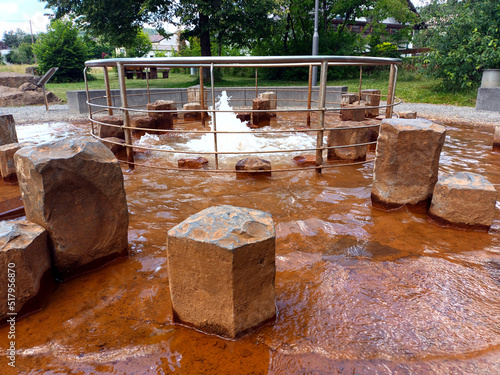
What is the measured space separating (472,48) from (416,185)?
12.4 metres

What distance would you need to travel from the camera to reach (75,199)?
2705 millimetres

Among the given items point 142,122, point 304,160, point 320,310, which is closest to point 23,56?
point 142,122

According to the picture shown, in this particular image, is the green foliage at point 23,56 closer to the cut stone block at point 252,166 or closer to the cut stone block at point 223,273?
the cut stone block at point 252,166

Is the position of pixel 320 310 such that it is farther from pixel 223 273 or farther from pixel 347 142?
pixel 347 142

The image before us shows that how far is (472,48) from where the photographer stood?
13.3 m

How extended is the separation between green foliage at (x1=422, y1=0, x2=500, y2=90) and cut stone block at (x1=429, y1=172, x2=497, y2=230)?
36.6ft

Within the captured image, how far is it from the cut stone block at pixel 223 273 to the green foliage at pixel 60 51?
72.4 ft

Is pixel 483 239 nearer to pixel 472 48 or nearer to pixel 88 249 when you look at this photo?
pixel 88 249

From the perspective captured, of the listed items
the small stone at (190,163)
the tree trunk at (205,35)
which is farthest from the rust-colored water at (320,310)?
the tree trunk at (205,35)

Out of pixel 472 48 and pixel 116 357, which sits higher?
pixel 472 48

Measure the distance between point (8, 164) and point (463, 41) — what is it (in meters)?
14.9

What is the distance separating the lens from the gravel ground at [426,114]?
960 centimetres

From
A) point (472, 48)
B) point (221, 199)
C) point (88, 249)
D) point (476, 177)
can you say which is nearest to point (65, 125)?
point (221, 199)

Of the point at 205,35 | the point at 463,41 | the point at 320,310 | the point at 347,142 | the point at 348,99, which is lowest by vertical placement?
the point at 320,310
